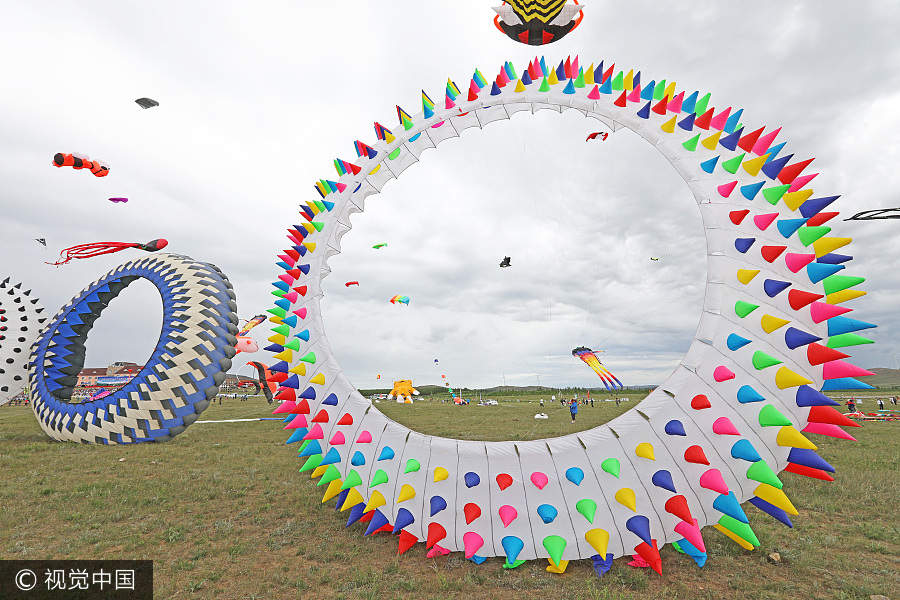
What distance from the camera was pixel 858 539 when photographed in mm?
5820

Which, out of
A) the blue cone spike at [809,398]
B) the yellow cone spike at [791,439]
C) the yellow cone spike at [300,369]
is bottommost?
the yellow cone spike at [791,439]

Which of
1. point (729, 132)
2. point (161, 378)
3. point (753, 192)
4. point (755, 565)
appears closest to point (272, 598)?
point (755, 565)

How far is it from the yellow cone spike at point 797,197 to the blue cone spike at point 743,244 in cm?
76

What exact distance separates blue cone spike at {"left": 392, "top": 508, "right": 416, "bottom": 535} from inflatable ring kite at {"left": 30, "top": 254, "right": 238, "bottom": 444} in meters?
9.77

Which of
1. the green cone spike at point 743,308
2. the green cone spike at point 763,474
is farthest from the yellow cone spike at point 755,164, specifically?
the green cone spike at point 763,474

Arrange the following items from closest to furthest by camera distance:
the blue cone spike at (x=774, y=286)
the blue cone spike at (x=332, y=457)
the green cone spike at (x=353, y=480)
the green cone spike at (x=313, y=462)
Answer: the blue cone spike at (x=774, y=286) → the green cone spike at (x=353, y=480) → the blue cone spike at (x=332, y=457) → the green cone spike at (x=313, y=462)

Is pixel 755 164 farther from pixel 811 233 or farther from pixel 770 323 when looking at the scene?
pixel 770 323

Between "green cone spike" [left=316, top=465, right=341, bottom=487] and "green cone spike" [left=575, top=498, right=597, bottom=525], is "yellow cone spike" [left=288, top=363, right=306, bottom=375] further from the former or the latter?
"green cone spike" [left=575, top=498, right=597, bottom=525]

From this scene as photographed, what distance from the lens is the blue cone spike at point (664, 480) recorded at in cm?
463

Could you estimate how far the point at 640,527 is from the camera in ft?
15.4

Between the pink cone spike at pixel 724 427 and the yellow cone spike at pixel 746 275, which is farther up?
the yellow cone spike at pixel 746 275

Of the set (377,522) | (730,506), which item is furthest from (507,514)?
(730,506)

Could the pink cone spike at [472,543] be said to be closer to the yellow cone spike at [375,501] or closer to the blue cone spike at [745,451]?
the yellow cone spike at [375,501]

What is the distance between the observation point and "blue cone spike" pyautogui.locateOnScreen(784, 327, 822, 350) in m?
4.57
